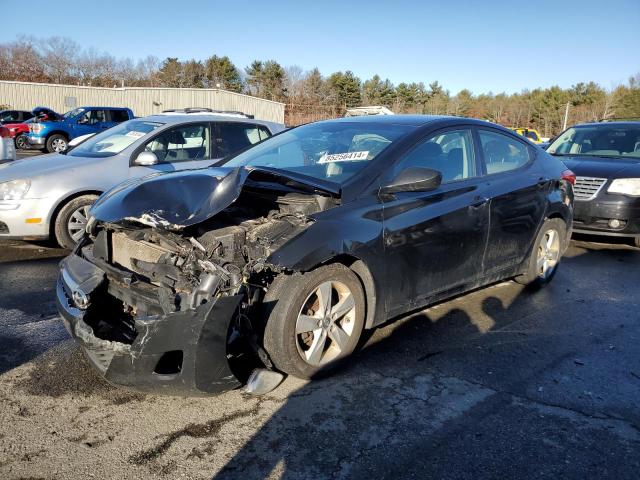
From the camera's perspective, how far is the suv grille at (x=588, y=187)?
282 inches

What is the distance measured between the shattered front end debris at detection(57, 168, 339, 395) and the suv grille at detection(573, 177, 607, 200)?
5237 millimetres

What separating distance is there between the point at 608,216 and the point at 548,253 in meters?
2.25

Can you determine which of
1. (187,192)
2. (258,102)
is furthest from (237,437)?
(258,102)

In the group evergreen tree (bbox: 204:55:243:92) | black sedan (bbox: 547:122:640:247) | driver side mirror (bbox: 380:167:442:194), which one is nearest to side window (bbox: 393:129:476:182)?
driver side mirror (bbox: 380:167:442:194)

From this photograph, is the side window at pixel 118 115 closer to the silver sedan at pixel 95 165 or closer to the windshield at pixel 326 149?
the silver sedan at pixel 95 165

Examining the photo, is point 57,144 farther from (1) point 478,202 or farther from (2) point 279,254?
(2) point 279,254

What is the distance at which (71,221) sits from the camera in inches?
238

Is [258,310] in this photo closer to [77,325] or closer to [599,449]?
[77,325]

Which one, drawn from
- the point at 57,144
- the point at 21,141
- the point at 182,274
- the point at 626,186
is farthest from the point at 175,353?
the point at 21,141

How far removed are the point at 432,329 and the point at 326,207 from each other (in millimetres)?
1537

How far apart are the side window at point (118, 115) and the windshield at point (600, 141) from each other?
17.1 meters

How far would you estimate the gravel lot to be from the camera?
252 cm

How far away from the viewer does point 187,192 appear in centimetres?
316

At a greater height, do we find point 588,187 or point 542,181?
point 542,181
